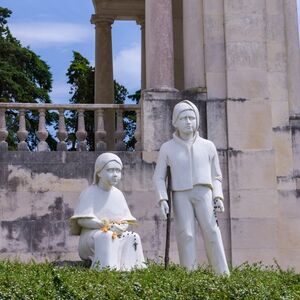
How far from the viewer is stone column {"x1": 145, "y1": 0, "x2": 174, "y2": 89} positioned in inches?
714

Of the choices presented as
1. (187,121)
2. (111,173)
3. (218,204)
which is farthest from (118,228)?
(187,121)

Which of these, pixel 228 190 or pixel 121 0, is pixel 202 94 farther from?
pixel 121 0

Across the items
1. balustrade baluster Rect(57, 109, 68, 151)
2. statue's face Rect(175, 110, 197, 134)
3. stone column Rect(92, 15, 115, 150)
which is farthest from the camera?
stone column Rect(92, 15, 115, 150)

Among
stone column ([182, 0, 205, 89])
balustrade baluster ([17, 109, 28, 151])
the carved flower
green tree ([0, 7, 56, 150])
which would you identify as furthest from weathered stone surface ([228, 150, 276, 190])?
green tree ([0, 7, 56, 150])

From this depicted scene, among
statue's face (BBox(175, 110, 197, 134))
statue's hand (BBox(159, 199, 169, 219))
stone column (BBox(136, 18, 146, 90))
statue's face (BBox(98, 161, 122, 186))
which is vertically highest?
stone column (BBox(136, 18, 146, 90))

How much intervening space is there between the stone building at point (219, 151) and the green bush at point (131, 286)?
5.09 meters

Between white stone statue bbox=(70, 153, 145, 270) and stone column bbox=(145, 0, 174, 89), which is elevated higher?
stone column bbox=(145, 0, 174, 89)

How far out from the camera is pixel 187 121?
13047mm

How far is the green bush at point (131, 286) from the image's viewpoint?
10.2 m

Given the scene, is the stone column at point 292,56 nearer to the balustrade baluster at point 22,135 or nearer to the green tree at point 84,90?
the balustrade baluster at point 22,135

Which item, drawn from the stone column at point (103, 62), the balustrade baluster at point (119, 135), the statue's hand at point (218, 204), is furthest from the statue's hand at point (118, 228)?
the stone column at point (103, 62)

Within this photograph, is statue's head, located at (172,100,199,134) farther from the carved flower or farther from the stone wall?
the stone wall

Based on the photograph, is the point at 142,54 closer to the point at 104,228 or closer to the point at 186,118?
the point at 186,118

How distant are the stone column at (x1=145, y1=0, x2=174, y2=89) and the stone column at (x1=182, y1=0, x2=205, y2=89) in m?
0.46
